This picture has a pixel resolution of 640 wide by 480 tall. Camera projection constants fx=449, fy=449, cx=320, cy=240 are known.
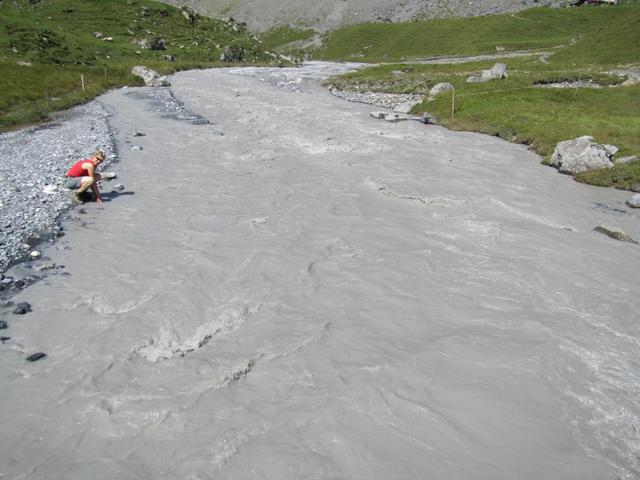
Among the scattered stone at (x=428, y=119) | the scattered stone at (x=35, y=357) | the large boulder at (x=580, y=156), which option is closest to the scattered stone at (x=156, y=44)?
the scattered stone at (x=428, y=119)

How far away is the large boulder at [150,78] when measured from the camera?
60125 millimetres

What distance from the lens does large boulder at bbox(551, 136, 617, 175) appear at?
24000mm

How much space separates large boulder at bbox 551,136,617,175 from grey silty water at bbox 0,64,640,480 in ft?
12.7

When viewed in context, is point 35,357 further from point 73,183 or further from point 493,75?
point 493,75

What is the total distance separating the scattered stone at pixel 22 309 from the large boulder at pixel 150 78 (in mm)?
55147

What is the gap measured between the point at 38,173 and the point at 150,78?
4662 centimetres

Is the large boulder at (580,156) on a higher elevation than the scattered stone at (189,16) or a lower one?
lower

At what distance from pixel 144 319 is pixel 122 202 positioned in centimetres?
906

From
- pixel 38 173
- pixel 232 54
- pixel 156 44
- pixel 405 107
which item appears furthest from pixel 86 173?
pixel 232 54

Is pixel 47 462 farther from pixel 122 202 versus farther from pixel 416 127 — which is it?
pixel 416 127

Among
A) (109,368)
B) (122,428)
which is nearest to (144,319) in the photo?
(109,368)

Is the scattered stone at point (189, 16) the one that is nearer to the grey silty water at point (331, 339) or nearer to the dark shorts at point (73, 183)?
the dark shorts at point (73, 183)

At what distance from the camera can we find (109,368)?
936 cm

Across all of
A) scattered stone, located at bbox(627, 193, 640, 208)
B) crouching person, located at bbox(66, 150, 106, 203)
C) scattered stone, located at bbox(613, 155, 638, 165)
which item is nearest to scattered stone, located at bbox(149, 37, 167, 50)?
crouching person, located at bbox(66, 150, 106, 203)
